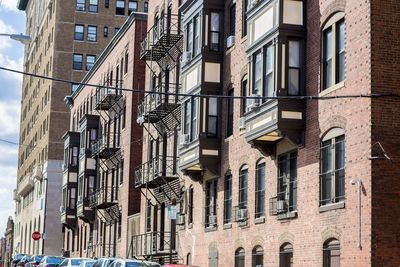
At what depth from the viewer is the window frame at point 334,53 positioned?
22641mm

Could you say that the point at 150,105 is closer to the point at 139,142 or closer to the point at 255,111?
the point at 139,142

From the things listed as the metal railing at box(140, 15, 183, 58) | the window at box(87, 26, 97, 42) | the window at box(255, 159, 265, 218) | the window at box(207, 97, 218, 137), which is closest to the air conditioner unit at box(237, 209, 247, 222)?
the window at box(255, 159, 265, 218)

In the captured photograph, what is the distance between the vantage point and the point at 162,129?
131 ft

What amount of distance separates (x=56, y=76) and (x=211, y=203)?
52.0 meters

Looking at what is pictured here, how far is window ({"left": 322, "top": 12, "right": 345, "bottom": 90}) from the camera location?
22.7 m

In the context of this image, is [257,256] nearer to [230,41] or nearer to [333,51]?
[333,51]

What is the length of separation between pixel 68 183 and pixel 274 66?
44227 mm

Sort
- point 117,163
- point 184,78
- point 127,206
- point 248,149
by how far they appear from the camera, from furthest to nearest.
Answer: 1. point 117,163
2. point 127,206
3. point 184,78
4. point 248,149

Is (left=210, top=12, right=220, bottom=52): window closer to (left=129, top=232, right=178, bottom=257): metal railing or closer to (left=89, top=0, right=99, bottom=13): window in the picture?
(left=129, top=232, right=178, bottom=257): metal railing

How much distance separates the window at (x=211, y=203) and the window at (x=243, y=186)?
261 centimetres

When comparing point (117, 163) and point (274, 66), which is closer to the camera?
point (274, 66)

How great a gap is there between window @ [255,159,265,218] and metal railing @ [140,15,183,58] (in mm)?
11308

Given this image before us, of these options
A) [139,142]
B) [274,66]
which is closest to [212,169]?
[274,66]

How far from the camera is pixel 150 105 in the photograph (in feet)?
125
